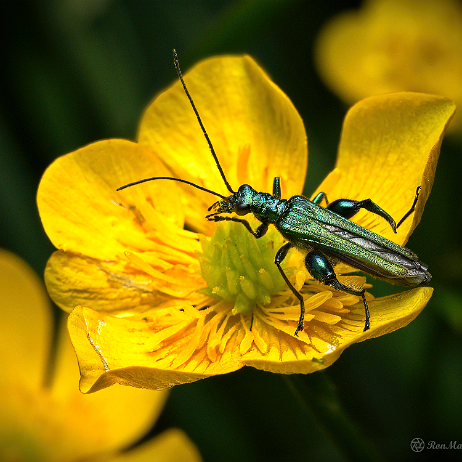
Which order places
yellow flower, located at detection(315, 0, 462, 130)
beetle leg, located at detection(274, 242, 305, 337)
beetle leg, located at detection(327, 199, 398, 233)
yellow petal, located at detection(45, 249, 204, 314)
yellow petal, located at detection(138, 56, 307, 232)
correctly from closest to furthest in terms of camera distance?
beetle leg, located at detection(274, 242, 305, 337), beetle leg, located at detection(327, 199, 398, 233), yellow petal, located at detection(45, 249, 204, 314), yellow petal, located at detection(138, 56, 307, 232), yellow flower, located at detection(315, 0, 462, 130)

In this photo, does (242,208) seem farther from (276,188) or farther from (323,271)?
(323,271)

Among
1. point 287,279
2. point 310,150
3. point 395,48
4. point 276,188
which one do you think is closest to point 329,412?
point 287,279

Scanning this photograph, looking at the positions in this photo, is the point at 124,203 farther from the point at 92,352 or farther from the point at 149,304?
the point at 92,352

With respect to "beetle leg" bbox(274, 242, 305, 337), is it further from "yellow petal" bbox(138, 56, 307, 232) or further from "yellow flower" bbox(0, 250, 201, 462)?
"yellow flower" bbox(0, 250, 201, 462)

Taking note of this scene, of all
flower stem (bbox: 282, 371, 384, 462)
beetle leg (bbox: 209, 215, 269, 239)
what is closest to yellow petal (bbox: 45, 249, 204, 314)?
beetle leg (bbox: 209, 215, 269, 239)

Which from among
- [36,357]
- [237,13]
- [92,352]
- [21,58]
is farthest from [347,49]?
[92,352]

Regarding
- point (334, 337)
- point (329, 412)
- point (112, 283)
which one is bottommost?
point (329, 412)
